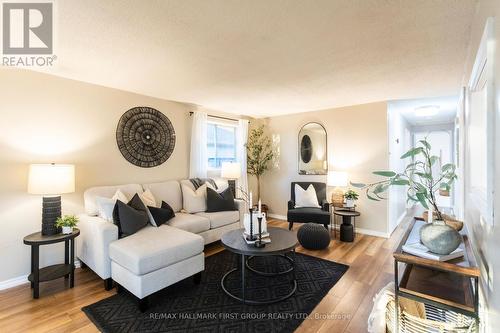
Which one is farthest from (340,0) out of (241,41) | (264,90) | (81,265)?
(81,265)

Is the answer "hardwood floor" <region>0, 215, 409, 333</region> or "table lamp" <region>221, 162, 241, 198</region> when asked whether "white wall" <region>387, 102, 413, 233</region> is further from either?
"table lamp" <region>221, 162, 241, 198</region>

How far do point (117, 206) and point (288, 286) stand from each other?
2000mm

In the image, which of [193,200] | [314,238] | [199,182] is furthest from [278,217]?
[193,200]

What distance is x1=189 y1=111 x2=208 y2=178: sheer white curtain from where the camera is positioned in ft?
13.7

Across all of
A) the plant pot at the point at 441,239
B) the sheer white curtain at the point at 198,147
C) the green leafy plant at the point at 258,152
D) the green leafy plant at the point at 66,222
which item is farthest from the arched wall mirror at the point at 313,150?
the green leafy plant at the point at 66,222

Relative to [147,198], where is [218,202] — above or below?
below

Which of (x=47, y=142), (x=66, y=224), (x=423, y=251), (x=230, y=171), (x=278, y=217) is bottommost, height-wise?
(x=278, y=217)

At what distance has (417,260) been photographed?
131cm

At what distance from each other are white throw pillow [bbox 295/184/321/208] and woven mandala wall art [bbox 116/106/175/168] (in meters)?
2.39

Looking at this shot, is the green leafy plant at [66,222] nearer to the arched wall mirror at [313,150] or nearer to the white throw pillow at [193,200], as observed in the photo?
the white throw pillow at [193,200]

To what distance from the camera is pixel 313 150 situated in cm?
479

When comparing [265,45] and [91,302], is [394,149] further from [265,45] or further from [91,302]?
[91,302]

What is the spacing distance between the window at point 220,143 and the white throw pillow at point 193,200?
1062mm

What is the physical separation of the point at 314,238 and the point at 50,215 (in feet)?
10.3
